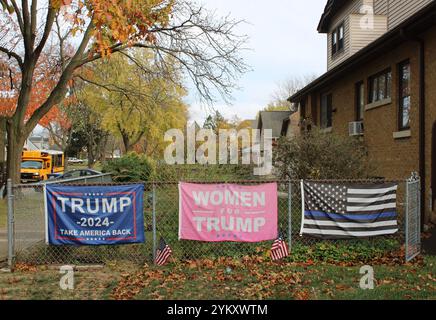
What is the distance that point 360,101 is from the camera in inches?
607

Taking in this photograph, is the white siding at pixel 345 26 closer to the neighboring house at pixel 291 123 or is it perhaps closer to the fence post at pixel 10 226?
the neighboring house at pixel 291 123

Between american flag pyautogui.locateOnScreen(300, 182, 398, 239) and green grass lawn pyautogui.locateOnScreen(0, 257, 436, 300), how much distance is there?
71 cm

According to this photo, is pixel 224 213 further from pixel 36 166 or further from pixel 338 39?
pixel 36 166

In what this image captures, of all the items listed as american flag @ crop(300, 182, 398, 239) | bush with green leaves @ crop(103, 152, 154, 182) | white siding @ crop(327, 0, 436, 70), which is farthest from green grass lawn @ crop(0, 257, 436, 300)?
bush with green leaves @ crop(103, 152, 154, 182)

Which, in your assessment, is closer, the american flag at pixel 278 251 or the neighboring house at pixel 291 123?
the american flag at pixel 278 251

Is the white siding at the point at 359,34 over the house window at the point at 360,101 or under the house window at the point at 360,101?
over

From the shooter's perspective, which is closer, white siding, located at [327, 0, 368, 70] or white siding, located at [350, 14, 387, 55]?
white siding, located at [350, 14, 387, 55]

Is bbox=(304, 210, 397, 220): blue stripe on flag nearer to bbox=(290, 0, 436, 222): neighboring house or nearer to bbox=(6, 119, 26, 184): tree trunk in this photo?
bbox=(290, 0, 436, 222): neighboring house

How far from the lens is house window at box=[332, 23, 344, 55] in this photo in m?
19.8

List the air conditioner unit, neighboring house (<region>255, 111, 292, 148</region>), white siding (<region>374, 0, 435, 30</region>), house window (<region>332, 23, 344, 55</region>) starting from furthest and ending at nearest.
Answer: neighboring house (<region>255, 111, 292, 148</region>), house window (<region>332, 23, 344, 55</region>), the air conditioner unit, white siding (<region>374, 0, 435, 30</region>)

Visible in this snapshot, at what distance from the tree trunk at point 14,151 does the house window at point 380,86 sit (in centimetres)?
1360

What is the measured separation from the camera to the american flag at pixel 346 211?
24.5 feet

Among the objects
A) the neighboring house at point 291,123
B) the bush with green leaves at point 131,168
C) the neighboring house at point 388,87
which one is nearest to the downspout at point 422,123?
the neighboring house at point 388,87
